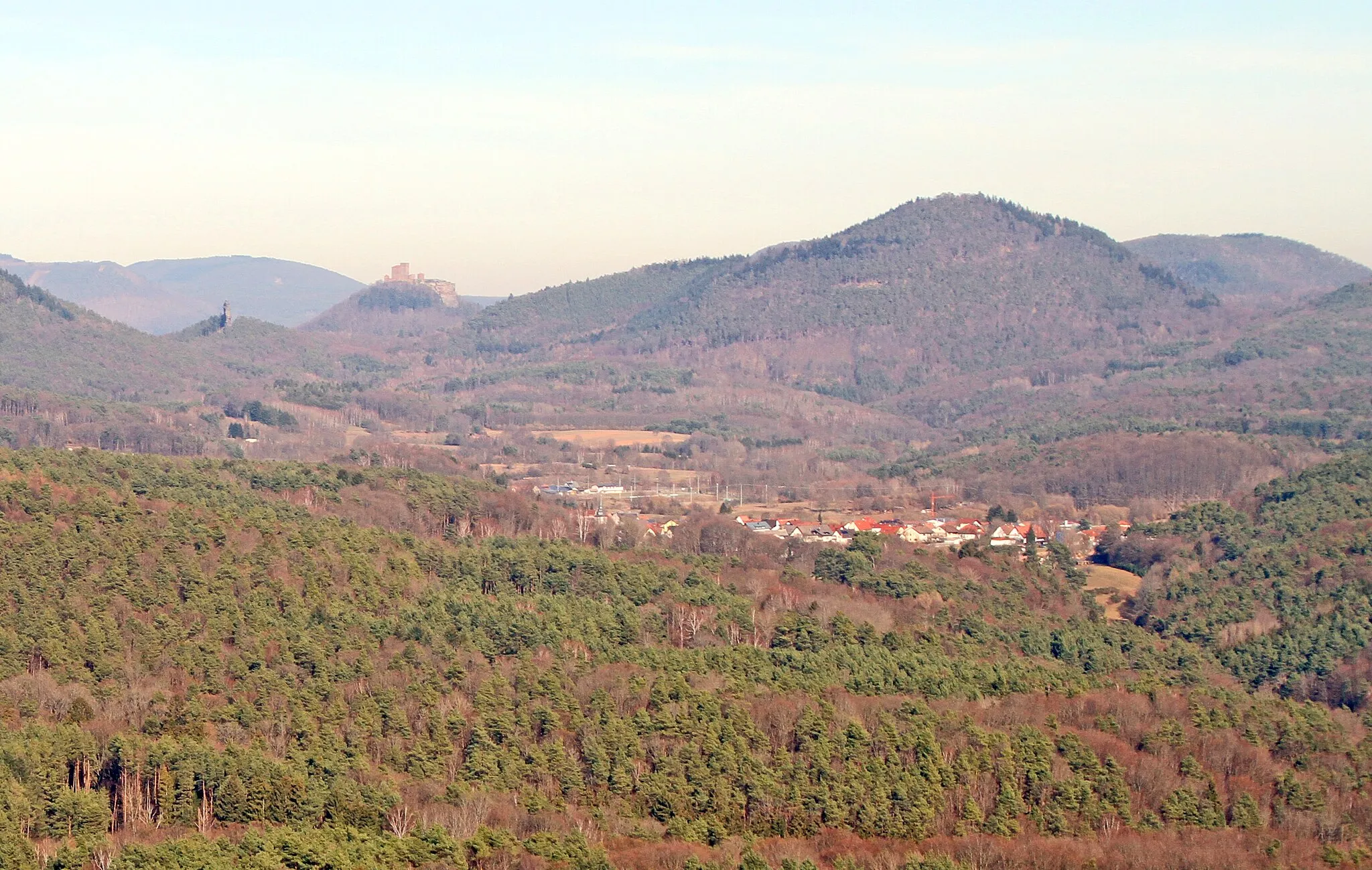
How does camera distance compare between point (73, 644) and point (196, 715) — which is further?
point (73, 644)

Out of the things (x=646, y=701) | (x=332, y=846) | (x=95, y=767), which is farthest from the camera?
(x=646, y=701)

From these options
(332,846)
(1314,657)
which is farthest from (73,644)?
(1314,657)

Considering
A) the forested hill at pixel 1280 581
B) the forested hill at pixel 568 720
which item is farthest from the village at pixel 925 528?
the forested hill at pixel 568 720

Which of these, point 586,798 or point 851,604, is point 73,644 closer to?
point 586,798

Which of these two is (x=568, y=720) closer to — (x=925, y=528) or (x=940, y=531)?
(x=940, y=531)

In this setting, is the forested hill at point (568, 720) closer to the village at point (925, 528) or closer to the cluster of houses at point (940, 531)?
the village at point (925, 528)

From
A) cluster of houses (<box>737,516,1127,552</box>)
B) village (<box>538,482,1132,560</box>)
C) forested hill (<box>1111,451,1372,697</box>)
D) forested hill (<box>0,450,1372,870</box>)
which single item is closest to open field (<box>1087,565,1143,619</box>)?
forested hill (<box>1111,451,1372,697</box>)
